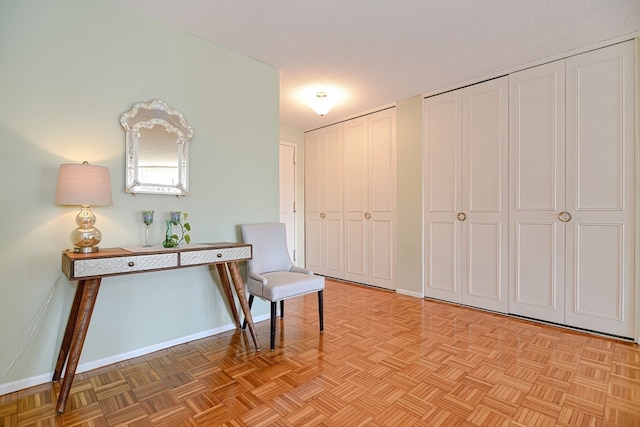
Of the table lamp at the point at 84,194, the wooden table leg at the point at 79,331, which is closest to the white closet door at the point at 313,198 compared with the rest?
the table lamp at the point at 84,194

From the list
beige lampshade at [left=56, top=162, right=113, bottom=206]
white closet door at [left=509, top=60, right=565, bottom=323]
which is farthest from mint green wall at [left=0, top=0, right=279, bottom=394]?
white closet door at [left=509, top=60, right=565, bottom=323]

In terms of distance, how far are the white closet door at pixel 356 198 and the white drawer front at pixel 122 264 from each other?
3.05 metres

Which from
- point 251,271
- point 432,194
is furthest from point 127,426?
point 432,194

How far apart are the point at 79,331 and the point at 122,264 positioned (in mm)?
422

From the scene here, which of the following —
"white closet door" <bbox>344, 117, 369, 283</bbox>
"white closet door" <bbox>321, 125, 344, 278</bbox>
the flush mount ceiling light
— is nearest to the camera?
the flush mount ceiling light

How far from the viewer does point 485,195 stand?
11.4 ft

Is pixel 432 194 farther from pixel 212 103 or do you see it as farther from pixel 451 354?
pixel 212 103

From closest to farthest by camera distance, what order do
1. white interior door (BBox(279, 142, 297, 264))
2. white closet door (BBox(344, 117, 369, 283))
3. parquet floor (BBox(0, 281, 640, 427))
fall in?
parquet floor (BBox(0, 281, 640, 427)) < white closet door (BBox(344, 117, 369, 283)) < white interior door (BBox(279, 142, 297, 264))

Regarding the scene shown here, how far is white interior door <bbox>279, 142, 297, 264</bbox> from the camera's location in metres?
5.38

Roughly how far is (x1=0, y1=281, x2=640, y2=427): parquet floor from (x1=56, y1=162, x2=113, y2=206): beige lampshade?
115cm

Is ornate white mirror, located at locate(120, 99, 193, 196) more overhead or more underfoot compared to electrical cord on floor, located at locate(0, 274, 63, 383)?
more overhead

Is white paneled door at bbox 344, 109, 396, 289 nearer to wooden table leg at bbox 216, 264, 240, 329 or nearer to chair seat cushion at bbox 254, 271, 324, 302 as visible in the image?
chair seat cushion at bbox 254, 271, 324, 302

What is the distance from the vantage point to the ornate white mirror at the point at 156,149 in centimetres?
235

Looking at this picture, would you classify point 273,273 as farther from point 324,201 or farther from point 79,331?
point 324,201
